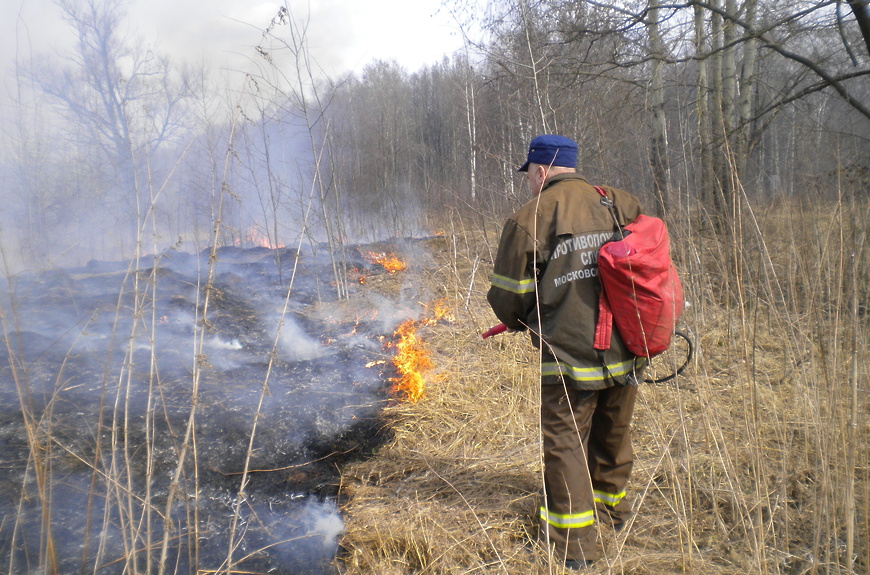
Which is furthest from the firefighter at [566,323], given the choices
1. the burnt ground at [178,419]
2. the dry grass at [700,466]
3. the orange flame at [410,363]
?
the orange flame at [410,363]

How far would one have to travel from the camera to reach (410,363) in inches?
207

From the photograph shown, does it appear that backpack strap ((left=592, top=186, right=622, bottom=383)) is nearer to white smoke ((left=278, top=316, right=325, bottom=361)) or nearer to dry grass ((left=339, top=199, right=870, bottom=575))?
dry grass ((left=339, top=199, right=870, bottom=575))

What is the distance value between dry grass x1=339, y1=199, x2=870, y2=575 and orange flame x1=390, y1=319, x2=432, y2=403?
0.18 meters

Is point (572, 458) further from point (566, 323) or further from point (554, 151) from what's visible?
point (554, 151)

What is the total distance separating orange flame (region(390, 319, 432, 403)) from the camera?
469 centimetres

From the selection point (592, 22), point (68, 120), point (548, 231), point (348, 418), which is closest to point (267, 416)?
point (348, 418)

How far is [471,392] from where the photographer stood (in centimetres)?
462

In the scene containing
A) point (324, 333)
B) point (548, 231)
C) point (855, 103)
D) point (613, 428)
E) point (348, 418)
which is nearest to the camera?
point (548, 231)

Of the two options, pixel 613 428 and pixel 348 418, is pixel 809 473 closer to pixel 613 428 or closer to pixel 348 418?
pixel 613 428

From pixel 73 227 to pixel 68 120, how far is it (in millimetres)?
1909

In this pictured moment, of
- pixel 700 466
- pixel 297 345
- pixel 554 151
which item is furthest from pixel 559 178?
pixel 297 345

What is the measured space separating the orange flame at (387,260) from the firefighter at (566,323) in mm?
7495

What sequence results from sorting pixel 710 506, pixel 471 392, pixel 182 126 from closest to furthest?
pixel 710 506 → pixel 471 392 → pixel 182 126

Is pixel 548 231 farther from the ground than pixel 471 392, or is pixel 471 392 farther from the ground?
pixel 548 231
